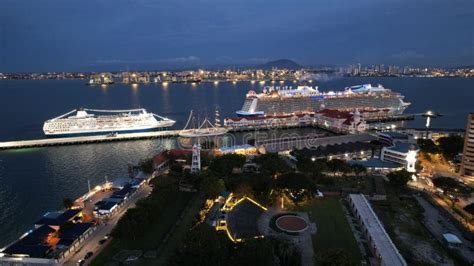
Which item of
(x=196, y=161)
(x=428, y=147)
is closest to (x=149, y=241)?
(x=196, y=161)

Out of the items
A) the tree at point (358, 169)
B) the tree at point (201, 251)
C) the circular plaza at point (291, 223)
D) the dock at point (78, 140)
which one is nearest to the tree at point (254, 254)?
the tree at point (201, 251)

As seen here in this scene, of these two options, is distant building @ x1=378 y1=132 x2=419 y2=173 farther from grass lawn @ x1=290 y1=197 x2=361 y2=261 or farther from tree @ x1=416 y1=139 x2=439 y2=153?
grass lawn @ x1=290 y1=197 x2=361 y2=261

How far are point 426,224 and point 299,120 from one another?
38438mm

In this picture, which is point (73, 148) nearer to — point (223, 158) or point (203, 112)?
point (223, 158)

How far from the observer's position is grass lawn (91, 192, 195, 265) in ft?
60.3

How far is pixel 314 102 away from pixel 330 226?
48.7 meters

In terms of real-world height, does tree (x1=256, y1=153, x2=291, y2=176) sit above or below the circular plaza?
above

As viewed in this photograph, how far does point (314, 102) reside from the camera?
222ft

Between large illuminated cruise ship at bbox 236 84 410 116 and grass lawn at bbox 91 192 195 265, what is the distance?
4152 centimetres

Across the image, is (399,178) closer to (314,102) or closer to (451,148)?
(451,148)

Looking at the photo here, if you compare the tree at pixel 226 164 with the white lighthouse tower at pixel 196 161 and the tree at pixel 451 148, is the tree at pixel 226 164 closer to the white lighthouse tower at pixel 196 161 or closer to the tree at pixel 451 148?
the white lighthouse tower at pixel 196 161

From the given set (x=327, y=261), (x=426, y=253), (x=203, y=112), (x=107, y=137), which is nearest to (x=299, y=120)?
(x=203, y=112)

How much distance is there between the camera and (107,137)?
160 feet

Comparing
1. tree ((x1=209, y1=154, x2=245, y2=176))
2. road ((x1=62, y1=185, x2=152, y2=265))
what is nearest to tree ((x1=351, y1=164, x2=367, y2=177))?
tree ((x1=209, y1=154, x2=245, y2=176))
